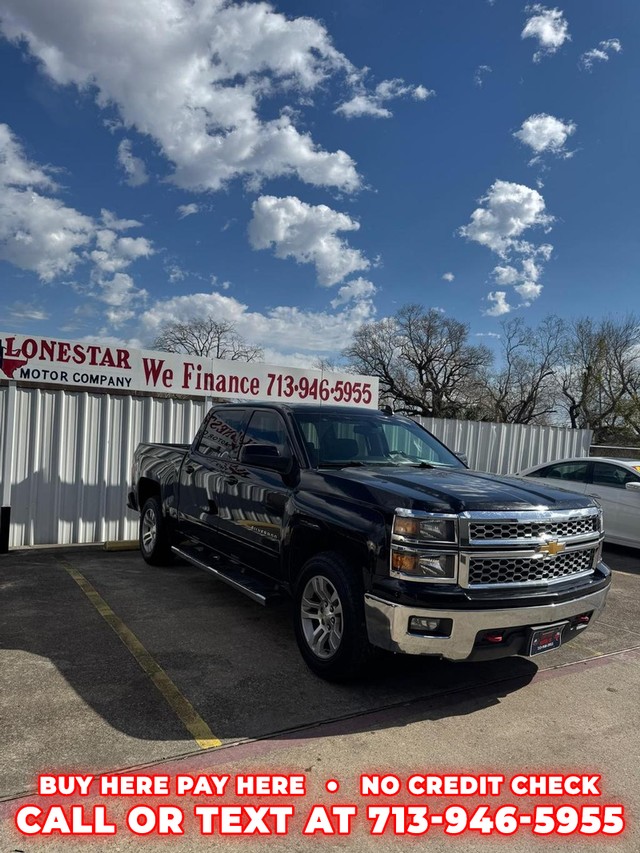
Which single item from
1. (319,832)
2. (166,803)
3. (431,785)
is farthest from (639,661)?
(166,803)

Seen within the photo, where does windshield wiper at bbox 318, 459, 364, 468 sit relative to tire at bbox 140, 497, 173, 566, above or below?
above

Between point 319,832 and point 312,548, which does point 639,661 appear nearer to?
point 312,548

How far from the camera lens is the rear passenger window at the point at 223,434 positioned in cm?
594

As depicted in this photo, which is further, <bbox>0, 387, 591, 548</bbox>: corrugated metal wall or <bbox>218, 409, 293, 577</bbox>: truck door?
<bbox>0, 387, 591, 548</bbox>: corrugated metal wall

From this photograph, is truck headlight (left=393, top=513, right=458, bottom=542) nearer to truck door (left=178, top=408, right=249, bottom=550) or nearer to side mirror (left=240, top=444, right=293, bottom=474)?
side mirror (left=240, top=444, right=293, bottom=474)

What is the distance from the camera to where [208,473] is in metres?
6.09

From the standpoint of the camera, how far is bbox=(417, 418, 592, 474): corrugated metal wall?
1311 centimetres

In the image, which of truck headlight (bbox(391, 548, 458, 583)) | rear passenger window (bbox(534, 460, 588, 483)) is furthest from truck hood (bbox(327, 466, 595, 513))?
rear passenger window (bbox(534, 460, 588, 483))

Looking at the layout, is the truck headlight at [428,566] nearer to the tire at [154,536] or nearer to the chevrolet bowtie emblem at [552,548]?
the chevrolet bowtie emblem at [552,548]

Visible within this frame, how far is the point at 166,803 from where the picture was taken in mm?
2883

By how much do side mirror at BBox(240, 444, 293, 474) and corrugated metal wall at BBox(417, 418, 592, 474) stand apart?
7.79 metres

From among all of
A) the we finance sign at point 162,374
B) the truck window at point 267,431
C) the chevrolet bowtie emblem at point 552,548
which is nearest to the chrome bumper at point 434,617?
the chevrolet bowtie emblem at point 552,548

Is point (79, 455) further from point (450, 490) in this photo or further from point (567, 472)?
point (567, 472)

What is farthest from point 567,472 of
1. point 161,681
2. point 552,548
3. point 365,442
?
point 161,681
